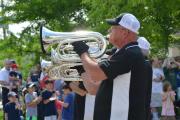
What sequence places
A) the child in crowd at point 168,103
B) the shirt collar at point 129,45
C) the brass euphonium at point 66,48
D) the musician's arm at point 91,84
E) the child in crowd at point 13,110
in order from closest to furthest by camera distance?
1. the shirt collar at point 129,45
2. the musician's arm at point 91,84
3. the brass euphonium at point 66,48
4. the child in crowd at point 13,110
5. the child in crowd at point 168,103

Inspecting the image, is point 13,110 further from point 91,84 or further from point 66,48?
point 91,84

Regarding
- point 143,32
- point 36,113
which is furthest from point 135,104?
point 143,32

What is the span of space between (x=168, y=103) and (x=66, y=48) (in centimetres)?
733

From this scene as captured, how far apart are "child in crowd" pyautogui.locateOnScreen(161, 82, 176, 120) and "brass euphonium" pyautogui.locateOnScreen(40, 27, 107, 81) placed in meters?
6.89

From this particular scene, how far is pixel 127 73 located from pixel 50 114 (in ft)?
23.3

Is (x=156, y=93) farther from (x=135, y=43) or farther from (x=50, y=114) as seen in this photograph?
(x=135, y=43)

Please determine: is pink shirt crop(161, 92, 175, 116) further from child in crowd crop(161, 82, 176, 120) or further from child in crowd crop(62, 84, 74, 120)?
child in crowd crop(62, 84, 74, 120)

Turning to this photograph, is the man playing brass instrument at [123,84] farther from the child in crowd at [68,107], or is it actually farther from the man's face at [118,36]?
the child in crowd at [68,107]

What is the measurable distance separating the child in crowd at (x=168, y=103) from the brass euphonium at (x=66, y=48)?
689 centimetres

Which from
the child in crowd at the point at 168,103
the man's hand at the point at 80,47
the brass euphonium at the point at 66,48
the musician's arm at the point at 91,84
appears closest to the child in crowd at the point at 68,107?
the child in crowd at the point at 168,103

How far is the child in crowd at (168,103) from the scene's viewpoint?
41.8ft

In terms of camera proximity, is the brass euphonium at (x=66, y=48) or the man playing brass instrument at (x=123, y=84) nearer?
the man playing brass instrument at (x=123, y=84)

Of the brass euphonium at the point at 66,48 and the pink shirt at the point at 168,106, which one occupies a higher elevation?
the brass euphonium at the point at 66,48

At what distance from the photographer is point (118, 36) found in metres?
5.12
